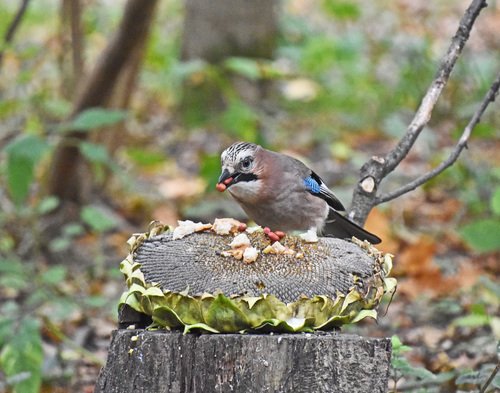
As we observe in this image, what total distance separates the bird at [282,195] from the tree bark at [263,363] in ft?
4.77

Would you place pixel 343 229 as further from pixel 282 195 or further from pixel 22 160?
pixel 22 160

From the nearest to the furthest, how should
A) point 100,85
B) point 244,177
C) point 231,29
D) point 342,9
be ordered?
point 244,177 → point 100,85 → point 231,29 → point 342,9

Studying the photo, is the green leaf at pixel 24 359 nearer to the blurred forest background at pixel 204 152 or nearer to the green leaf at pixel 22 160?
the blurred forest background at pixel 204 152

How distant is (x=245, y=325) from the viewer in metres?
2.75

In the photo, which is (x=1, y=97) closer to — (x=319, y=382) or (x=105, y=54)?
(x=105, y=54)

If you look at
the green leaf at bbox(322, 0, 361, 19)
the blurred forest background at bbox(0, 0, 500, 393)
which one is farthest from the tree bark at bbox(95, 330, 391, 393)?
the green leaf at bbox(322, 0, 361, 19)

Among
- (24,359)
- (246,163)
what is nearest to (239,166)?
(246,163)

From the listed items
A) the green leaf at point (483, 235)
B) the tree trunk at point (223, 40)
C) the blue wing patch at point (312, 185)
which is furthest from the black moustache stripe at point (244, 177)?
the tree trunk at point (223, 40)

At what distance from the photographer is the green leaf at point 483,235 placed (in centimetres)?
498

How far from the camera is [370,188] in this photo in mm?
4117

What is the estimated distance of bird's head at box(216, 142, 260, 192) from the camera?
4074mm

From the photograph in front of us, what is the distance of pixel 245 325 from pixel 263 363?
0.48ft

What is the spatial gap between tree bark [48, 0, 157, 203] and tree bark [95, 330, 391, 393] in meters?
3.91

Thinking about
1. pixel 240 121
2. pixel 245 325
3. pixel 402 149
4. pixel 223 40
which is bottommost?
pixel 245 325
